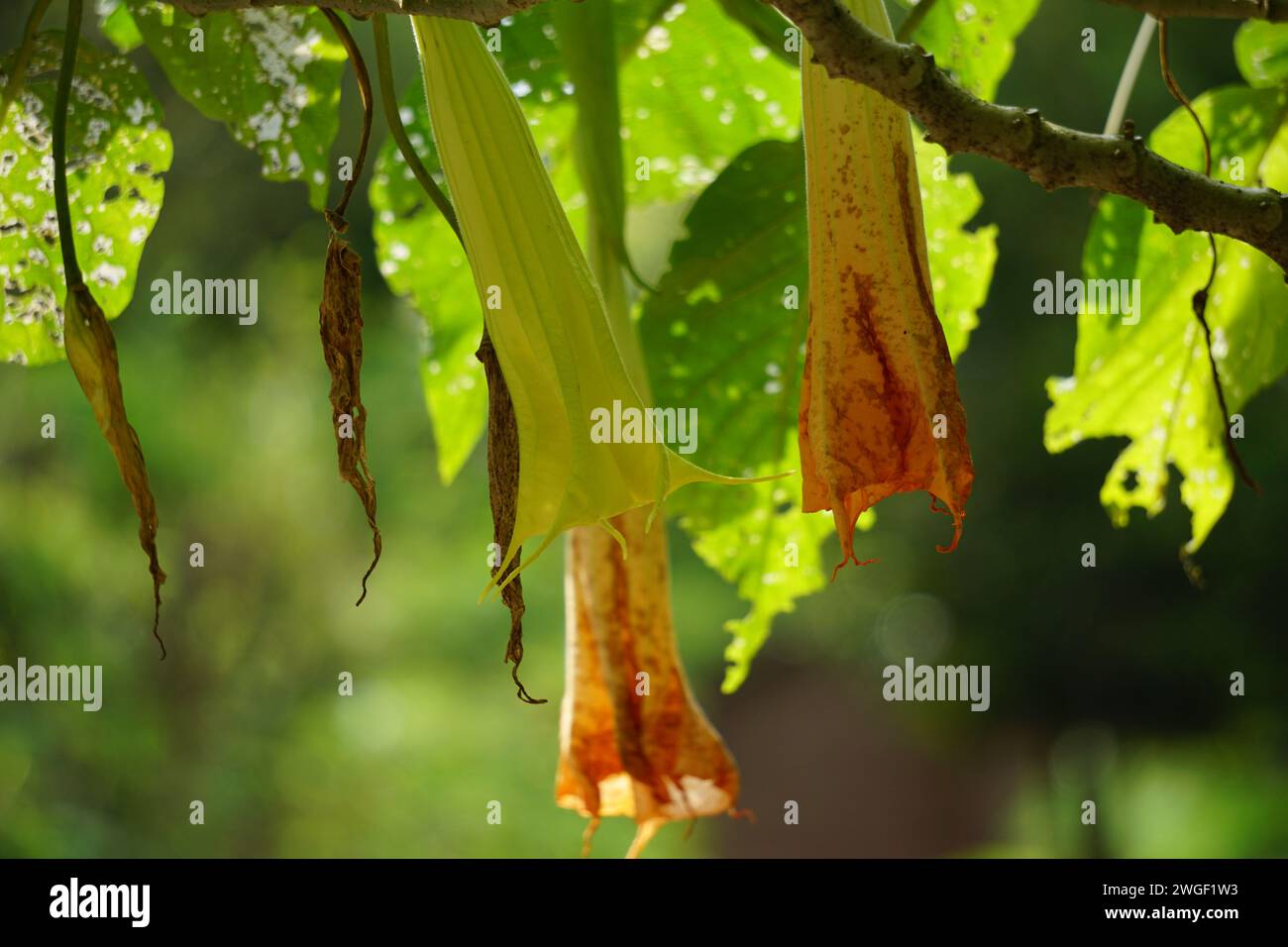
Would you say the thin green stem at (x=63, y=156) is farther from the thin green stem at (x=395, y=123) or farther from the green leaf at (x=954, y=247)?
the green leaf at (x=954, y=247)

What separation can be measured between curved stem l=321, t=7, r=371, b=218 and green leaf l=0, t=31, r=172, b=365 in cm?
6

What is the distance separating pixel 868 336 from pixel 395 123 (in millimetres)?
97

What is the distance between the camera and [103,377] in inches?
8.4

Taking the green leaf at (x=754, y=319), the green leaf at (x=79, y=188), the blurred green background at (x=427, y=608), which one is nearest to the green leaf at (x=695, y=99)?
the green leaf at (x=754, y=319)

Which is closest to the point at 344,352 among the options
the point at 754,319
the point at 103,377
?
the point at 103,377

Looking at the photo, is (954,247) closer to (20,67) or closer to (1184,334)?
(1184,334)

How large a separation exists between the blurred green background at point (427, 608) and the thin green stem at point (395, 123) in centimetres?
166

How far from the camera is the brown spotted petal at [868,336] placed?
0.64 ft

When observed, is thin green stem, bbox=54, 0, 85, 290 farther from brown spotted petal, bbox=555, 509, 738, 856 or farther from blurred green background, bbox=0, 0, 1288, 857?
blurred green background, bbox=0, 0, 1288, 857

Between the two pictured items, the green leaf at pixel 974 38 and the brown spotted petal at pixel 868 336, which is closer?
the brown spotted petal at pixel 868 336

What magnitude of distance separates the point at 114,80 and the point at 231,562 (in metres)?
2.12
